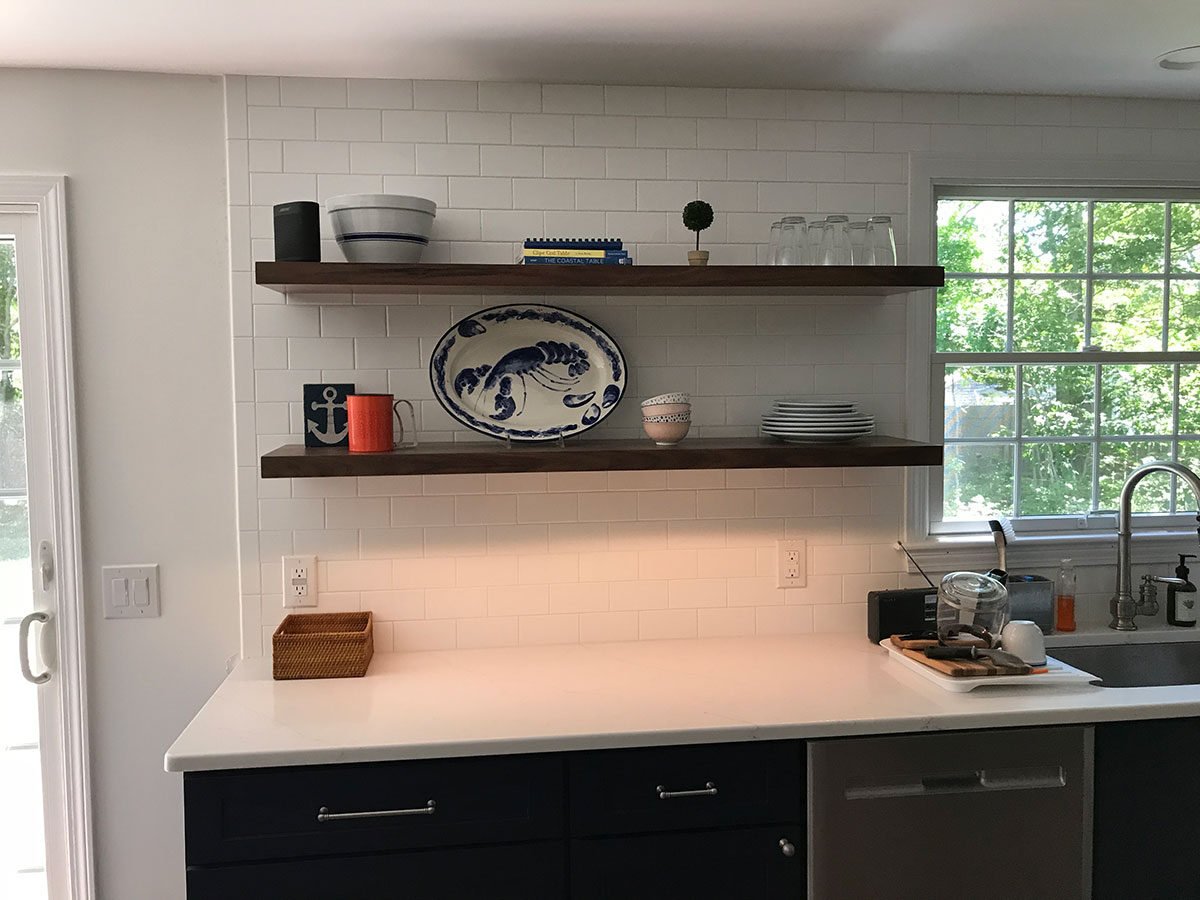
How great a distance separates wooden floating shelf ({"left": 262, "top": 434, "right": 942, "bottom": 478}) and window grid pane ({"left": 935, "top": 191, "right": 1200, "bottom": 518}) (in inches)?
21.1

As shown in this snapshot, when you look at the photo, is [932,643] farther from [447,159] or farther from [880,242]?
A: [447,159]

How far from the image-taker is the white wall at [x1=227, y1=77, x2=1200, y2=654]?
2.51m

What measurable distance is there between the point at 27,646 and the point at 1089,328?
Result: 9.86 feet

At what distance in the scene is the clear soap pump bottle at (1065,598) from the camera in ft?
8.82

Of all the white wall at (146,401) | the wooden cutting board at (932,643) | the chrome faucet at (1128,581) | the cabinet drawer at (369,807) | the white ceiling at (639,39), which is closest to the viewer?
the cabinet drawer at (369,807)

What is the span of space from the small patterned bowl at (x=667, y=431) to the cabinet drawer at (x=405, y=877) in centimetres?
96

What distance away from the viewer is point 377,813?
194 cm

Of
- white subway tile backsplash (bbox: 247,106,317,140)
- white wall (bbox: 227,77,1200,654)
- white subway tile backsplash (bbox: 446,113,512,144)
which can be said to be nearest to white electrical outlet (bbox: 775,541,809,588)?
white wall (bbox: 227,77,1200,654)

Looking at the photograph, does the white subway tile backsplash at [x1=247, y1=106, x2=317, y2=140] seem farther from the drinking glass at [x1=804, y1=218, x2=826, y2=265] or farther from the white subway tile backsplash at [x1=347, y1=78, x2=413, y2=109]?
the drinking glass at [x1=804, y1=218, x2=826, y2=265]

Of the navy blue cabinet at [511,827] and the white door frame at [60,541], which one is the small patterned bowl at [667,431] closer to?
the navy blue cabinet at [511,827]

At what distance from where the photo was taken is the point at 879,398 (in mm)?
2715

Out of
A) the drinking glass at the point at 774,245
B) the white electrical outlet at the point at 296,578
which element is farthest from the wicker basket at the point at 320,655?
the drinking glass at the point at 774,245

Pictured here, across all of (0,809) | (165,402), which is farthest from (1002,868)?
(0,809)

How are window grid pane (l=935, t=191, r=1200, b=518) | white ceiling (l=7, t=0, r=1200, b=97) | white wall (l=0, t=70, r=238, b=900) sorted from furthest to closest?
window grid pane (l=935, t=191, r=1200, b=518), white wall (l=0, t=70, r=238, b=900), white ceiling (l=7, t=0, r=1200, b=97)
